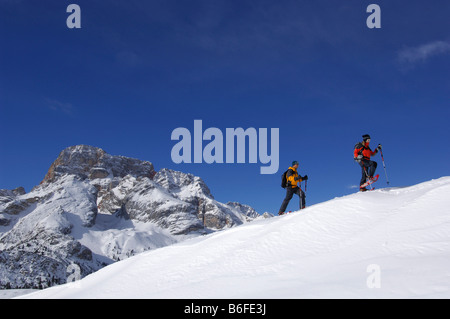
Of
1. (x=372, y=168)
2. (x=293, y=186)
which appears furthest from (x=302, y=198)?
(x=372, y=168)

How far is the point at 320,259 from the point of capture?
7.13 meters

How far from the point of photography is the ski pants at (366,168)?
→ 14313 millimetres

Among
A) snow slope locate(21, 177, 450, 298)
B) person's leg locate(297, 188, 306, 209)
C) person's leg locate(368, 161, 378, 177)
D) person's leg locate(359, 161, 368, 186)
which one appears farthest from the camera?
person's leg locate(359, 161, 368, 186)

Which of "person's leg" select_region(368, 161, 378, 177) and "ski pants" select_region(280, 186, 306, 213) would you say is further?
"ski pants" select_region(280, 186, 306, 213)

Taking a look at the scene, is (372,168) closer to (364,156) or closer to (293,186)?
(364,156)

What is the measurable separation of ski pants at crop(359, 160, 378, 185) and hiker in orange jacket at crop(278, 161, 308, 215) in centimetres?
277

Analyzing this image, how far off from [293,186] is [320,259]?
25.0 feet

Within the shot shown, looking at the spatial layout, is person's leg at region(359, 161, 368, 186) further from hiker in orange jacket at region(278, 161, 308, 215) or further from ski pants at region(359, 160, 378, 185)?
hiker in orange jacket at region(278, 161, 308, 215)

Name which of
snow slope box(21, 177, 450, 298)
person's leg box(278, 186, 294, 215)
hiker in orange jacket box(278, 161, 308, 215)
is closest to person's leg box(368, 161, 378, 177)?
hiker in orange jacket box(278, 161, 308, 215)

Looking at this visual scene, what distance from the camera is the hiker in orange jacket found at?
1452 cm

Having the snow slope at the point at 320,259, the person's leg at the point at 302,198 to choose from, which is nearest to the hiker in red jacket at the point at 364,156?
the person's leg at the point at 302,198
